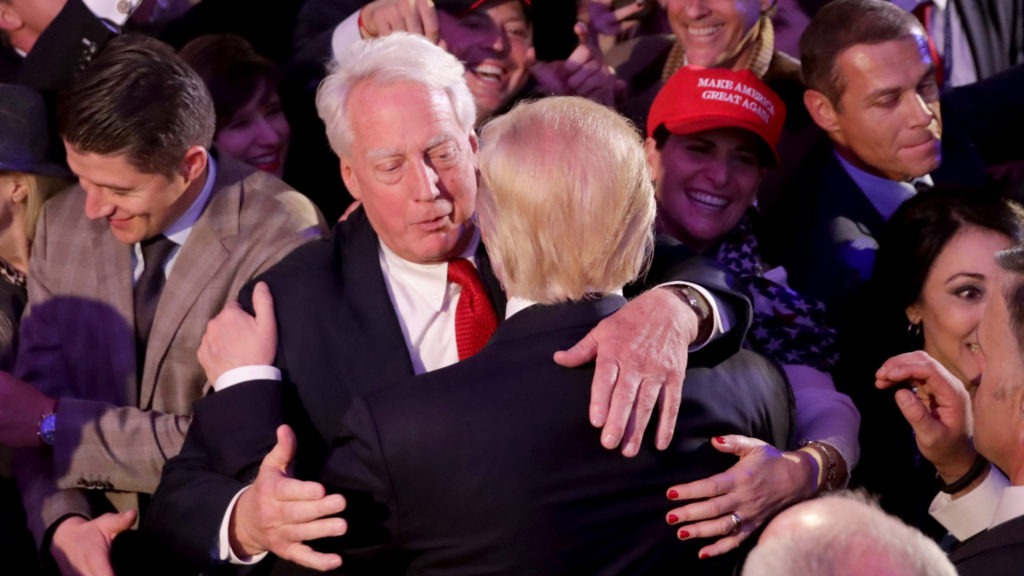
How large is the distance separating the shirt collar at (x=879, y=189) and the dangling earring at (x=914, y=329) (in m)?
0.50

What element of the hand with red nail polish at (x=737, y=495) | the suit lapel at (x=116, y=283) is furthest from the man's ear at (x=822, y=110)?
the suit lapel at (x=116, y=283)

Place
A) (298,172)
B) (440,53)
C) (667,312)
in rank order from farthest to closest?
(298,172) < (440,53) < (667,312)

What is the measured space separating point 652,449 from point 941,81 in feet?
9.23

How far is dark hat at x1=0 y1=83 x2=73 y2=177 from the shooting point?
3449 mm

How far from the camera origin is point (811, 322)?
125 inches

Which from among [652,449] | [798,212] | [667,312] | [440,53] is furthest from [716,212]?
[652,449]

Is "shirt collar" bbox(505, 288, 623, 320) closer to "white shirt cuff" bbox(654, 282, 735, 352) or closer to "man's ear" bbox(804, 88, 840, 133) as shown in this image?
"white shirt cuff" bbox(654, 282, 735, 352)

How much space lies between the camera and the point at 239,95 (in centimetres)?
405

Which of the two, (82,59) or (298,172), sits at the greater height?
(82,59)

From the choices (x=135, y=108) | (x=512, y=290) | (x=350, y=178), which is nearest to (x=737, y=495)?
(x=512, y=290)

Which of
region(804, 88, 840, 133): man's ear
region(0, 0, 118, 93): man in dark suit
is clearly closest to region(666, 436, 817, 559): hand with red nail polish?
region(804, 88, 840, 133): man's ear

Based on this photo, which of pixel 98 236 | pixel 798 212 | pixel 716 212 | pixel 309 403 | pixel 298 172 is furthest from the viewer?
pixel 298 172

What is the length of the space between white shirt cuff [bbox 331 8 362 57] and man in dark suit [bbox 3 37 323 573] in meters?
0.73

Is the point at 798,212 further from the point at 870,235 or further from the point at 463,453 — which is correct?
the point at 463,453
